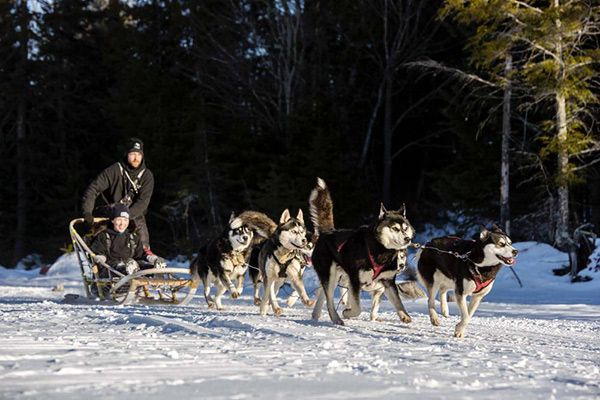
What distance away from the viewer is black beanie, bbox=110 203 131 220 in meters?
9.47

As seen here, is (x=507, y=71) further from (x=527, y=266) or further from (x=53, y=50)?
(x=53, y=50)

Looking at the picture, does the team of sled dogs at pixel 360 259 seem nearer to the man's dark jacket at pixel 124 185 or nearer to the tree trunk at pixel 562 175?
the man's dark jacket at pixel 124 185

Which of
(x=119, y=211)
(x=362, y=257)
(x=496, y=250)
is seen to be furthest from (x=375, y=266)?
(x=119, y=211)

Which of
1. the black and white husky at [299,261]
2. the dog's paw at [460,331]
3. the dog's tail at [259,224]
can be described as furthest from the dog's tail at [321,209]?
the dog's paw at [460,331]

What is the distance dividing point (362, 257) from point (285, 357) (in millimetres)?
2448

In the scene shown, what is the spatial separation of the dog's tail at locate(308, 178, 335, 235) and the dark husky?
146 centimetres

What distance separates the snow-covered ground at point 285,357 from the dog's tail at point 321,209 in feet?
3.19

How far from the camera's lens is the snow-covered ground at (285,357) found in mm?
3455

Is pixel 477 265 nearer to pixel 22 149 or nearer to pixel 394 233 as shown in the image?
pixel 394 233

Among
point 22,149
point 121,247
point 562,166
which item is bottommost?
point 121,247

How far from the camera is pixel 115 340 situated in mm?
5109

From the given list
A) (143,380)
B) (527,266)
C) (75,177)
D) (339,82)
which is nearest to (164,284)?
(143,380)

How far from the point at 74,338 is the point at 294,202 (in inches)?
577

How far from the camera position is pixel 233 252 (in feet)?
29.6
